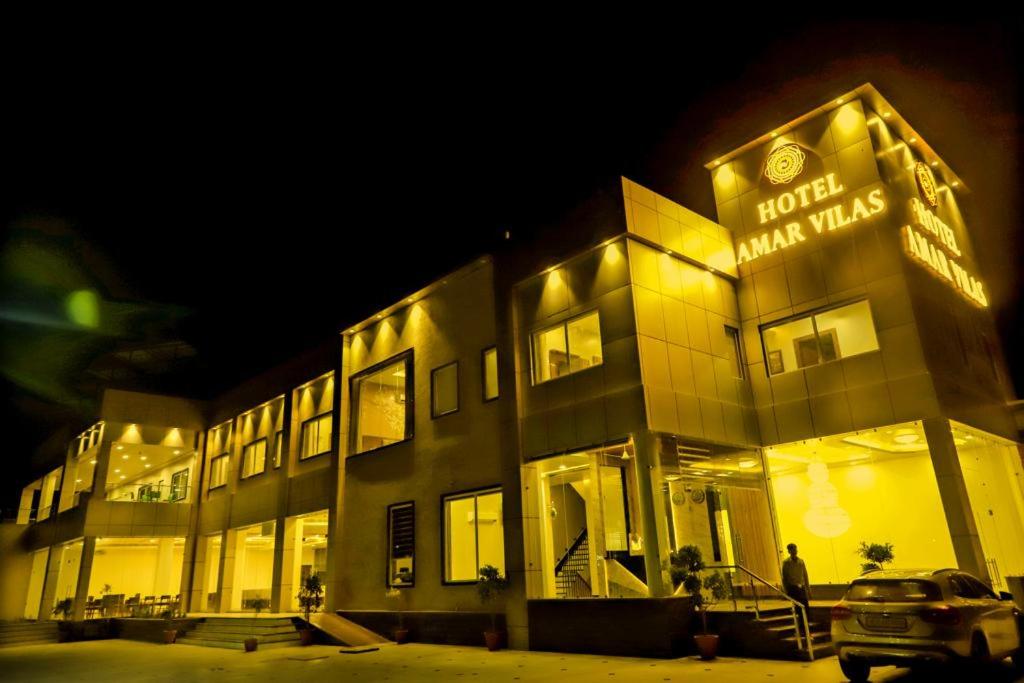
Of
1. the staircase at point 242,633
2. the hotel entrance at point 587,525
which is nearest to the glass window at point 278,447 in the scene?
the staircase at point 242,633

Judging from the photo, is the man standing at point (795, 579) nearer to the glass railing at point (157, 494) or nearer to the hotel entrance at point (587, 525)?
the hotel entrance at point (587, 525)

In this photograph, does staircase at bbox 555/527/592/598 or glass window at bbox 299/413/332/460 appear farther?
glass window at bbox 299/413/332/460

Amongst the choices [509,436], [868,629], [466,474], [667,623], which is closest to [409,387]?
[466,474]

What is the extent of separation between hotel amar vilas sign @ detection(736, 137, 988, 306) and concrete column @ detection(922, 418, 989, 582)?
417 cm

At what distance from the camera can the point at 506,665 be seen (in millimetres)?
12438

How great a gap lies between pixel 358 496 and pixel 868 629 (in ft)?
52.1

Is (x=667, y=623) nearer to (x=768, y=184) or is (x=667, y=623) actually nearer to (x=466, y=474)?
(x=466, y=474)

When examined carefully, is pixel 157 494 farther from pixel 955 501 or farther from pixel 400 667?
pixel 955 501

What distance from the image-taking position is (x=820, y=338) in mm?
15789

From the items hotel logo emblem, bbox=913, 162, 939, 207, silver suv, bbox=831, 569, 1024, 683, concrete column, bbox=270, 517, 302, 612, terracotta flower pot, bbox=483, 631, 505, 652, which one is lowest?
terracotta flower pot, bbox=483, 631, 505, 652

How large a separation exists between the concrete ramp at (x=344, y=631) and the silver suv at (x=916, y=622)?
12.6 m

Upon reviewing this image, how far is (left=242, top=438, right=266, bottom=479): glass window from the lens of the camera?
27750 millimetres

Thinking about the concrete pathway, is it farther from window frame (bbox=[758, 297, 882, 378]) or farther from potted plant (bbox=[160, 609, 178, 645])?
window frame (bbox=[758, 297, 882, 378])

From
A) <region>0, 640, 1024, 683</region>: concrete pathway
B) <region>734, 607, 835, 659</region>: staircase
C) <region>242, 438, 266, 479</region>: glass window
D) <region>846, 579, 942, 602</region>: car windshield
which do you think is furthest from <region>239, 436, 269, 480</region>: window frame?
<region>846, 579, 942, 602</region>: car windshield
